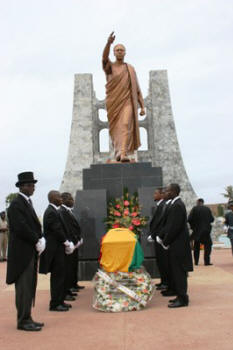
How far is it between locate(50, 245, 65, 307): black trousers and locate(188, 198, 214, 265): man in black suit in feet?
16.9

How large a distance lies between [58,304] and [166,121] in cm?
2304

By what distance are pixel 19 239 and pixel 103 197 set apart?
3.33m

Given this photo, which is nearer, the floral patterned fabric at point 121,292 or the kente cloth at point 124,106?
the floral patterned fabric at point 121,292

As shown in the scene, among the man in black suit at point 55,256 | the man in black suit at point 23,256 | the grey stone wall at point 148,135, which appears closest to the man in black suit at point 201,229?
the man in black suit at point 55,256

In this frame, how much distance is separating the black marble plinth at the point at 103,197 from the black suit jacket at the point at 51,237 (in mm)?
2196

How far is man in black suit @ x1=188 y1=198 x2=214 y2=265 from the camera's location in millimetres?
9328

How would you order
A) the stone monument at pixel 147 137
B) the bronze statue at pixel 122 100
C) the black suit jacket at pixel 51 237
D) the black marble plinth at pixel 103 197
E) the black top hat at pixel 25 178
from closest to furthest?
the black top hat at pixel 25 178
the black suit jacket at pixel 51 237
the black marble plinth at pixel 103 197
the bronze statue at pixel 122 100
the stone monument at pixel 147 137

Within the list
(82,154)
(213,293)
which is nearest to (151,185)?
(213,293)

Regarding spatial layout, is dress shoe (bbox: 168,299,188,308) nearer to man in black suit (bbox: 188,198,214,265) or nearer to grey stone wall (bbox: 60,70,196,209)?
man in black suit (bbox: 188,198,214,265)

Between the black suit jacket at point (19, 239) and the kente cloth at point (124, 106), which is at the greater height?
the kente cloth at point (124, 106)

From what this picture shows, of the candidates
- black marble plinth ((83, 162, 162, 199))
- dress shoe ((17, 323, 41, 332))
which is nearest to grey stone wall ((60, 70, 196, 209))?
black marble plinth ((83, 162, 162, 199))

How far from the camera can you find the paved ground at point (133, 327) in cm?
336

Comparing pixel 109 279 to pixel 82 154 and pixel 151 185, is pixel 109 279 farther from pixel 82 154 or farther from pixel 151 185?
pixel 82 154

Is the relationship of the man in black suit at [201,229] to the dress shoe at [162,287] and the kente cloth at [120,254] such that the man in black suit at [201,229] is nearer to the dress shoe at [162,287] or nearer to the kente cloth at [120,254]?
the dress shoe at [162,287]
